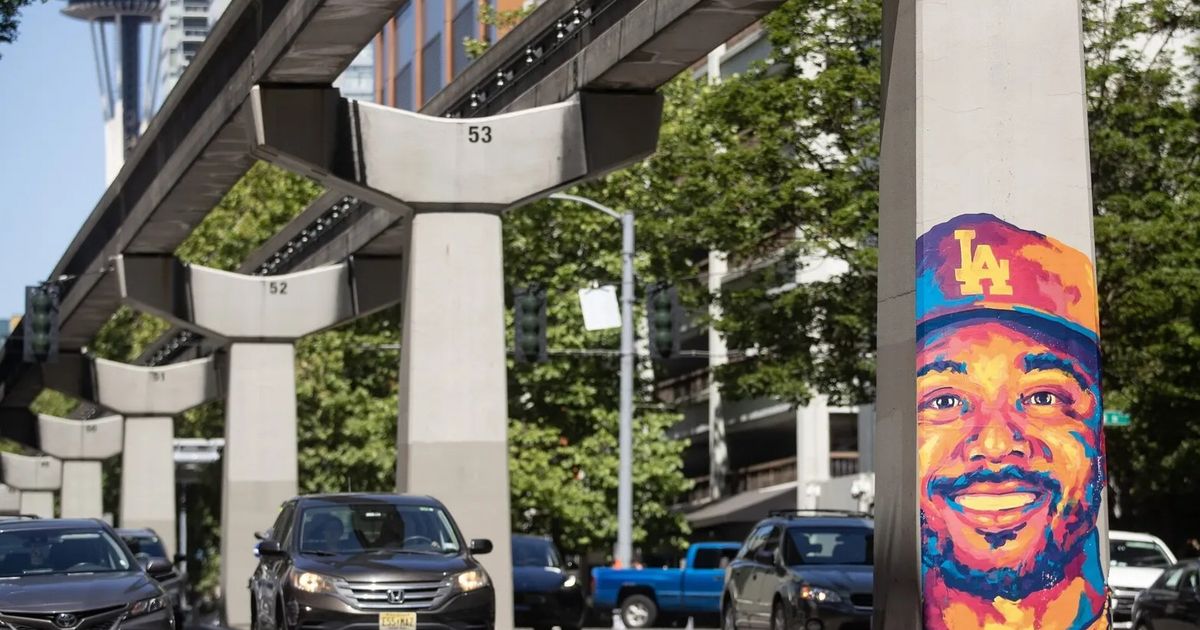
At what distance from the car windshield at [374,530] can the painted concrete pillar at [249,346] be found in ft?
65.1

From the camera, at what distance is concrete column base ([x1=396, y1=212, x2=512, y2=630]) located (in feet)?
89.9

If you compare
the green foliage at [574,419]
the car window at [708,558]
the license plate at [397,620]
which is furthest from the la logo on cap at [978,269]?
the green foliage at [574,419]

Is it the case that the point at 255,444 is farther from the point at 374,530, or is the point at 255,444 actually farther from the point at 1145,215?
the point at 374,530

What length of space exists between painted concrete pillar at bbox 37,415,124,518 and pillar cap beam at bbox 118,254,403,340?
102 feet

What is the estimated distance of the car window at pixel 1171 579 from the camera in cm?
2375

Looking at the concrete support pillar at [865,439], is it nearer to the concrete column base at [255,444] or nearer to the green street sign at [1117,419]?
the concrete column base at [255,444]

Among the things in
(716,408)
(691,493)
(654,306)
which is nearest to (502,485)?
(654,306)

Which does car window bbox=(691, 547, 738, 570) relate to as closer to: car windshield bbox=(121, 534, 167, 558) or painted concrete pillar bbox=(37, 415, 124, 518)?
car windshield bbox=(121, 534, 167, 558)

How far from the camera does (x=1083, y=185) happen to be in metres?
15.5

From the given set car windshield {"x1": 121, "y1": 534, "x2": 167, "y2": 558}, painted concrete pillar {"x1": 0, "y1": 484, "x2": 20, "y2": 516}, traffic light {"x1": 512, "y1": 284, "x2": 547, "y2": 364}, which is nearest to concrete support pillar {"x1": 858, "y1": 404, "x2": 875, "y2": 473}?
traffic light {"x1": 512, "y1": 284, "x2": 547, "y2": 364}

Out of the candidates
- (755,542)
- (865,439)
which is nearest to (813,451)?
(865,439)

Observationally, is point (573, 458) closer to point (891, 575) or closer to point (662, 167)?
point (662, 167)

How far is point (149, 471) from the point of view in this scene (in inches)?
2447

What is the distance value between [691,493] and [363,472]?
21.0 meters
